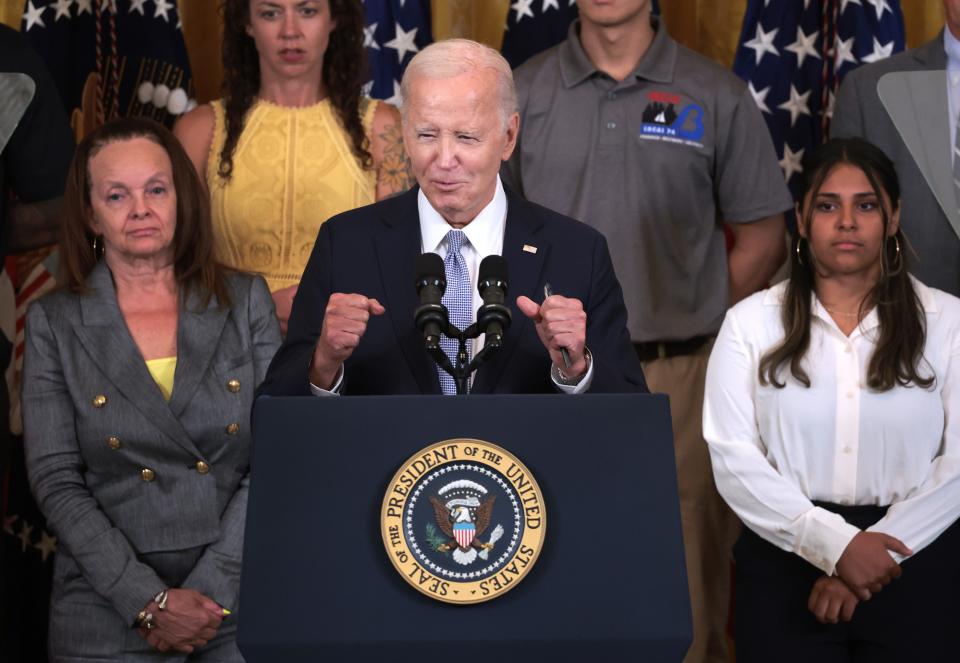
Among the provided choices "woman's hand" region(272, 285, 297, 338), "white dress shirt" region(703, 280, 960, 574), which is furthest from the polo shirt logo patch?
"woman's hand" region(272, 285, 297, 338)

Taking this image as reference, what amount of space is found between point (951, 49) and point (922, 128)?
244 mm

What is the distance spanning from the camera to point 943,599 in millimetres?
3420

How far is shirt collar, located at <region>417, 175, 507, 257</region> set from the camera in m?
2.70

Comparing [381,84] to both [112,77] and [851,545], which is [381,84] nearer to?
[112,77]

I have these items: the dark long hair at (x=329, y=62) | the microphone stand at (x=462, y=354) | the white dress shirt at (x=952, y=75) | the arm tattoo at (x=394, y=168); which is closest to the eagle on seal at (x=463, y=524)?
the microphone stand at (x=462, y=354)

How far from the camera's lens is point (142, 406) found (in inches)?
132

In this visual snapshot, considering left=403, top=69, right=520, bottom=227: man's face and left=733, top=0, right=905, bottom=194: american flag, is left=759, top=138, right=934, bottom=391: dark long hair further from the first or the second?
left=403, top=69, right=520, bottom=227: man's face

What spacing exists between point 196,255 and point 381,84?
5.28ft

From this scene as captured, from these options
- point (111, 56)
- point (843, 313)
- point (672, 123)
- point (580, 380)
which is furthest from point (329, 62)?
point (580, 380)

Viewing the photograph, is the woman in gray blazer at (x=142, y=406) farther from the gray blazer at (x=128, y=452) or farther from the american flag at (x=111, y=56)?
the american flag at (x=111, y=56)

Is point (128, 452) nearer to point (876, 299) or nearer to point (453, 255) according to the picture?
point (453, 255)

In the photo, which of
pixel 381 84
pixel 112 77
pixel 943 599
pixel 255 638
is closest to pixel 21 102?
pixel 112 77

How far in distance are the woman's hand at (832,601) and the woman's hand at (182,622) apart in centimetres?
138

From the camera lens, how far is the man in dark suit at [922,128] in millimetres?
4078
